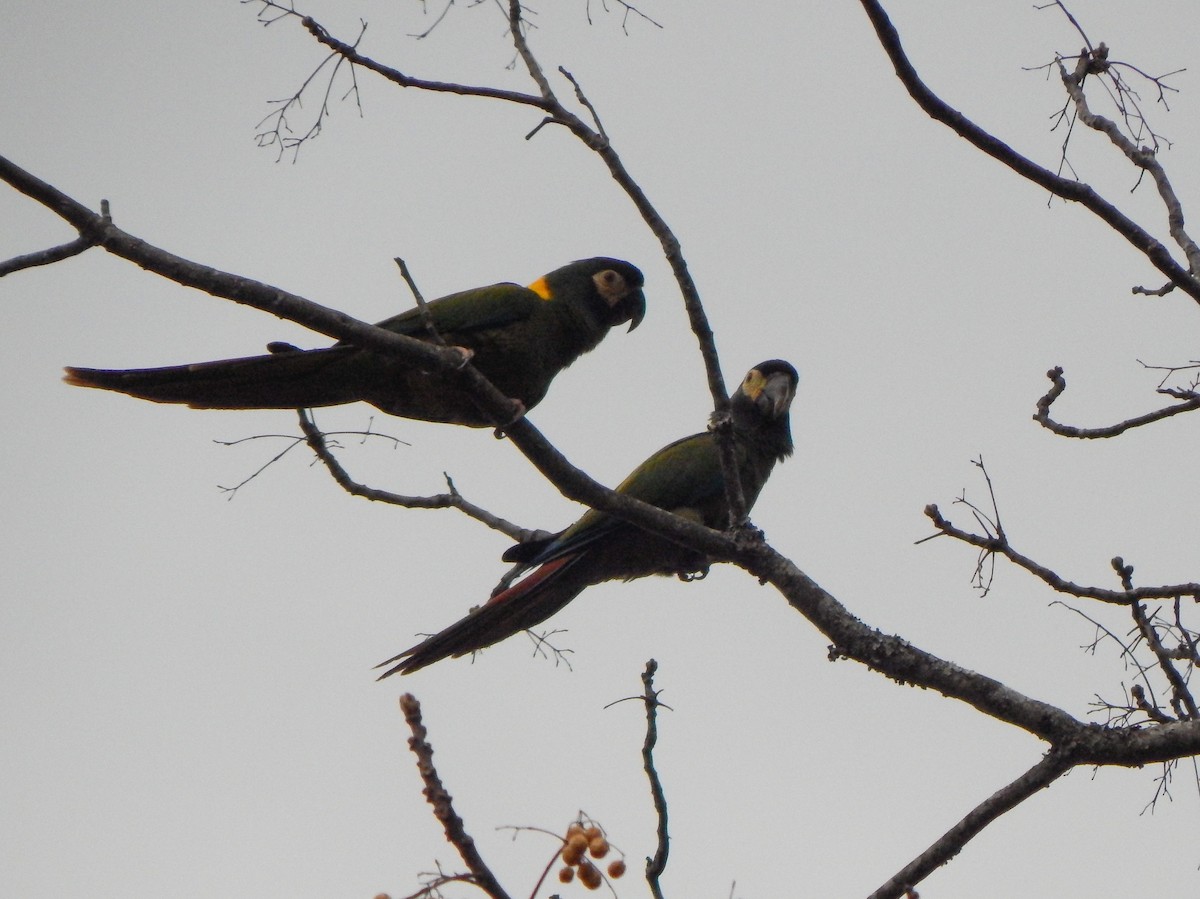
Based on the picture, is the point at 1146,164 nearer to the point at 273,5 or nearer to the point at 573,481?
the point at 573,481

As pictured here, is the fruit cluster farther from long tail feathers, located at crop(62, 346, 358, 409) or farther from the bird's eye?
the bird's eye

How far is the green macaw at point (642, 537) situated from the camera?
466 cm

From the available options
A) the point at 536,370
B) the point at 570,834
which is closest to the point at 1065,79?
the point at 536,370

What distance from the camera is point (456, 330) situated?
467 centimetres

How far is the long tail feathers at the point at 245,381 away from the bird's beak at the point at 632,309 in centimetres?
177

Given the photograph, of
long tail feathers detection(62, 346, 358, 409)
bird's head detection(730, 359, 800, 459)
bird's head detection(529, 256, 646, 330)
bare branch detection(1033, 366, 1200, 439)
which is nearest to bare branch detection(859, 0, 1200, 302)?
bare branch detection(1033, 366, 1200, 439)

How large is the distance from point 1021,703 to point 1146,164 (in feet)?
5.78

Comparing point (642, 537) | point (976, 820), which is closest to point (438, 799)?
point (976, 820)

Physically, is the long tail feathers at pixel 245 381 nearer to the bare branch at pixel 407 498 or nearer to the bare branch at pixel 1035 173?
the bare branch at pixel 407 498

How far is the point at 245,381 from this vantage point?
3908 millimetres

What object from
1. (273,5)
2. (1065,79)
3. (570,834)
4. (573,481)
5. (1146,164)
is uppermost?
(273,5)

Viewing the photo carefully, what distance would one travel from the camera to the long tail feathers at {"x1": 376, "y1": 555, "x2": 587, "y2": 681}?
170 inches

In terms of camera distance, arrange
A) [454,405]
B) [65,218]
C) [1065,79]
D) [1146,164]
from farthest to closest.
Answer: [454,405] < [1065,79] < [1146,164] < [65,218]

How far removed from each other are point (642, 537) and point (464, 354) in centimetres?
211
